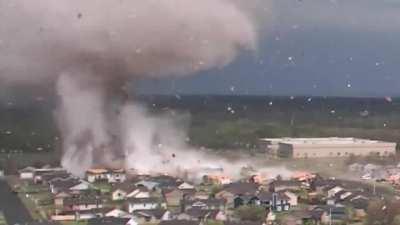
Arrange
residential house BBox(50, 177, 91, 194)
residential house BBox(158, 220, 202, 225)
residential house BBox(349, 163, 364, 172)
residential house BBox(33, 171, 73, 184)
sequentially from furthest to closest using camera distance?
residential house BBox(349, 163, 364, 172) < residential house BBox(33, 171, 73, 184) < residential house BBox(50, 177, 91, 194) < residential house BBox(158, 220, 202, 225)

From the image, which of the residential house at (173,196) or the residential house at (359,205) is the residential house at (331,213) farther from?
the residential house at (173,196)

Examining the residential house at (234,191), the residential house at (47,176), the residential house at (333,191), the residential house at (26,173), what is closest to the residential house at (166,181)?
the residential house at (234,191)

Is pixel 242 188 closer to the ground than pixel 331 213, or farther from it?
farther from it

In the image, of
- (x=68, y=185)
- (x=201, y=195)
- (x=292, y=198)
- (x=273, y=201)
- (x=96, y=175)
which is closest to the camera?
(x=273, y=201)

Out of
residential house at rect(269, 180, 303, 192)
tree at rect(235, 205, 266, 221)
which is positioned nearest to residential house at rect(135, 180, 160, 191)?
residential house at rect(269, 180, 303, 192)

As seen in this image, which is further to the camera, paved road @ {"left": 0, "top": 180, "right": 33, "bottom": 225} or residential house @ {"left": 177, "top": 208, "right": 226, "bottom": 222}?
residential house @ {"left": 177, "top": 208, "right": 226, "bottom": 222}

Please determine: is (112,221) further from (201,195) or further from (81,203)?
(201,195)

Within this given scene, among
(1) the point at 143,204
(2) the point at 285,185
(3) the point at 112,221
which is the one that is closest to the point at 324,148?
(2) the point at 285,185

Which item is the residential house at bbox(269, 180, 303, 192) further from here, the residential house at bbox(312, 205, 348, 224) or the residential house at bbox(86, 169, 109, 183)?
the residential house at bbox(86, 169, 109, 183)
